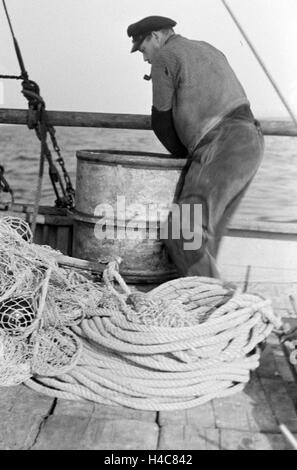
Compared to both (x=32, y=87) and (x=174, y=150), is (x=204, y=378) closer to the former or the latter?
(x=174, y=150)

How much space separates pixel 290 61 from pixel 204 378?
237 cm

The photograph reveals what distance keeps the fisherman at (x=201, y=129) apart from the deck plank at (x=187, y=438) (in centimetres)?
157

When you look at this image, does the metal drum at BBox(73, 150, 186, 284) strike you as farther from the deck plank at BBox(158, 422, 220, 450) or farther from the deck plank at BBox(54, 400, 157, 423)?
the deck plank at BBox(158, 422, 220, 450)

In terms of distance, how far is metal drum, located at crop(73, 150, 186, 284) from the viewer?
13.8 ft

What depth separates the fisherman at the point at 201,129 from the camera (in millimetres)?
4137

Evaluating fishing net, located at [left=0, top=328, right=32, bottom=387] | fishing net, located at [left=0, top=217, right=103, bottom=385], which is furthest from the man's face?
fishing net, located at [left=0, top=328, right=32, bottom=387]

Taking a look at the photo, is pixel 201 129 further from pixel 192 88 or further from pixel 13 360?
pixel 13 360

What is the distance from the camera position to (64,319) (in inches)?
124

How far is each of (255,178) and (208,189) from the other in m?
8.71

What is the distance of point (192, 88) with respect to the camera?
4.33m

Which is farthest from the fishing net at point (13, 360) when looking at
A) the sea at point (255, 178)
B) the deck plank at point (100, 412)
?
the sea at point (255, 178)

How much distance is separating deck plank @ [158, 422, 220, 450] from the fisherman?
157 cm

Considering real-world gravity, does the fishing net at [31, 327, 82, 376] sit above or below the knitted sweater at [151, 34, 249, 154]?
below

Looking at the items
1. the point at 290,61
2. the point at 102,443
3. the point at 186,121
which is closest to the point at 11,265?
the point at 102,443
